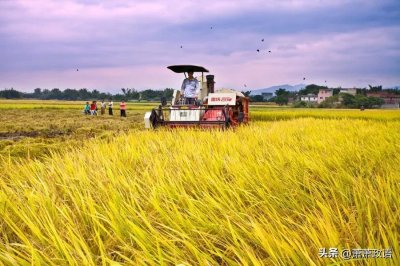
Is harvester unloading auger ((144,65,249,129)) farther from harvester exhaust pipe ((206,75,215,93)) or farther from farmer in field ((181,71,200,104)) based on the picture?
farmer in field ((181,71,200,104))

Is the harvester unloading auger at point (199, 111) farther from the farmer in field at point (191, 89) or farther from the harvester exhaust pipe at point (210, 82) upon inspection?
the farmer in field at point (191, 89)

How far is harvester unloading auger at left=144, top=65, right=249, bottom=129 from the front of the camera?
9562mm

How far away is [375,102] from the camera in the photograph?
7194 cm

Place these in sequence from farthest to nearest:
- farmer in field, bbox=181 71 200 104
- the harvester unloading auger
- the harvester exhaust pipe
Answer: the harvester exhaust pipe → farmer in field, bbox=181 71 200 104 → the harvester unloading auger

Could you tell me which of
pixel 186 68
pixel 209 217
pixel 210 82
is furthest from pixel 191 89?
pixel 209 217

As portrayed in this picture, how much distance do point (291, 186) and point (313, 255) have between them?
1.14 m

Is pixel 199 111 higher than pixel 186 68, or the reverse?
pixel 186 68

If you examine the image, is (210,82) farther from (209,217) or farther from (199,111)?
(209,217)

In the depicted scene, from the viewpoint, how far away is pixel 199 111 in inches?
386

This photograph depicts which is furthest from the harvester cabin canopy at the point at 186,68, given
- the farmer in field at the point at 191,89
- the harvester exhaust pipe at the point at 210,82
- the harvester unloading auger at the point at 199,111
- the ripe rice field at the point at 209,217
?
the ripe rice field at the point at 209,217

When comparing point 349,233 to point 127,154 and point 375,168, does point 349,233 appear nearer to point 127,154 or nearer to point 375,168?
point 375,168

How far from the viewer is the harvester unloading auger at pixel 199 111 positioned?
956 cm

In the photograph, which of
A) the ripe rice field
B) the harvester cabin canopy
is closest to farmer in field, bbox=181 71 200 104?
the harvester cabin canopy

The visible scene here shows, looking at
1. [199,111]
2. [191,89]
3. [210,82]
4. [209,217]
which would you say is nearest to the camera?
[209,217]
